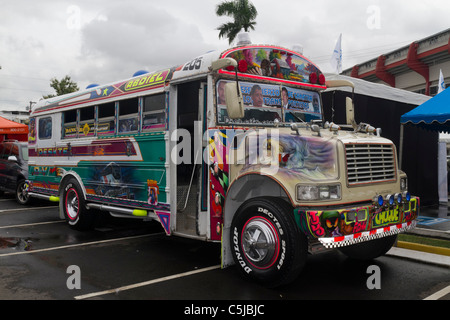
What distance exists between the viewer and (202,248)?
20.6 ft

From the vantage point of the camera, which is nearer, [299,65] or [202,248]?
[299,65]

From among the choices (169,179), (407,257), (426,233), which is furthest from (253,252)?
(426,233)

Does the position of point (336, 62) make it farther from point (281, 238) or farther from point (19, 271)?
point (19, 271)

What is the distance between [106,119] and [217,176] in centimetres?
305

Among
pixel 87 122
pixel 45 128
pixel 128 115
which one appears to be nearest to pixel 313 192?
pixel 128 115

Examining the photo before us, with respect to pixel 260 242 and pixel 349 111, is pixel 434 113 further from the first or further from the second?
pixel 260 242

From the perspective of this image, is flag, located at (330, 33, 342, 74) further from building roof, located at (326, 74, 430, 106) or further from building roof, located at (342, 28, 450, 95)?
building roof, located at (342, 28, 450, 95)

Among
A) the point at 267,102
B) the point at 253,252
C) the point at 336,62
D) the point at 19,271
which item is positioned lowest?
the point at 19,271

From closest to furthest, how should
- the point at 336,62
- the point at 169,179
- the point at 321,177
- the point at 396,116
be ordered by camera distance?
the point at 321,177 → the point at 169,179 → the point at 396,116 → the point at 336,62

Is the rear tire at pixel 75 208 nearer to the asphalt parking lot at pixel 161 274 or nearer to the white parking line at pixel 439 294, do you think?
the asphalt parking lot at pixel 161 274

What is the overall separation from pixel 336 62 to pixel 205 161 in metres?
8.35

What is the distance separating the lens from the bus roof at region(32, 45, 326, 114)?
Answer: 16.5ft

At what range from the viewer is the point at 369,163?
439cm

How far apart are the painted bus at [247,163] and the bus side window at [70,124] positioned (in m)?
0.35
